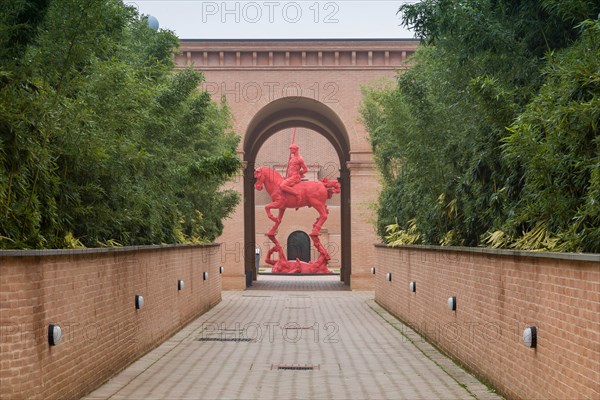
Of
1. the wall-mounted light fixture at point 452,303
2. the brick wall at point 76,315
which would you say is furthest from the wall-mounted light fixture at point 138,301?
the wall-mounted light fixture at point 452,303

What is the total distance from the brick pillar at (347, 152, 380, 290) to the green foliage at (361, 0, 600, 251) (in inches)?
467

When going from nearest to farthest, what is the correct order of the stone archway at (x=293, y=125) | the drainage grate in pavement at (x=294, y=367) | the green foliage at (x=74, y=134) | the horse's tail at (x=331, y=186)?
the green foliage at (x=74, y=134) < the drainage grate in pavement at (x=294, y=367) < the stone archway at (x=293, y=125) < the horse's tail at (x=331, y=186)

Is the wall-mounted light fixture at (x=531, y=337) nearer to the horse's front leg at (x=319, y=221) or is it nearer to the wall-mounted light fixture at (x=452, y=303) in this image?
the wall-mounted light fixture at (x=452, y=303)

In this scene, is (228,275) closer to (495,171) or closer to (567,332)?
(495,171)

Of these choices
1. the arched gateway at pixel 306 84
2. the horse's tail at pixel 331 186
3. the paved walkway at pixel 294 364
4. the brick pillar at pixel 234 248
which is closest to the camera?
the paved walkway at pixel 294 364

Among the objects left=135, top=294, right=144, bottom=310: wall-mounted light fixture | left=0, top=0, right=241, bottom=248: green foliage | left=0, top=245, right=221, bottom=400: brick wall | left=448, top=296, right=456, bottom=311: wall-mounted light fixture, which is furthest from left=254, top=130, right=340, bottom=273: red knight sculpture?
left=135, top=294, right=144, bottom=310: wall-mounted light fixture

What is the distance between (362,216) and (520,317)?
21499 mm

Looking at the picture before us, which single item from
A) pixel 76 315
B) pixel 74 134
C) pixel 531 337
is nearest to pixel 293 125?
pixel 74 134

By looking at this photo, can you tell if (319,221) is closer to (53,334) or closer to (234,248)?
(234,248)

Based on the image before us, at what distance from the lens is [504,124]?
9828mm

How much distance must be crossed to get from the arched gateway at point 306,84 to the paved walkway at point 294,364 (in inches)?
424

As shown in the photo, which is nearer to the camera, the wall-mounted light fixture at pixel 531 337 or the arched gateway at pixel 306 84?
the wall-mounted light fixture at pixel 531 337

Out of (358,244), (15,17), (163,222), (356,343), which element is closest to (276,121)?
(358,244)

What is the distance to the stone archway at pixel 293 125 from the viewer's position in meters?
31.3
